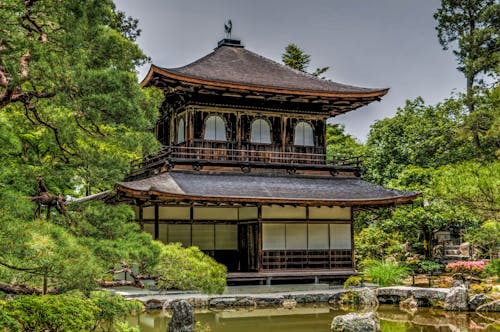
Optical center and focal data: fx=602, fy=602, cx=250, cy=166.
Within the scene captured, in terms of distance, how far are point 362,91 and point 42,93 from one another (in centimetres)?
1385

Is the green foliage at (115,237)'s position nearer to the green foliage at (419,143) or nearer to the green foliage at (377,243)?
the green foliage at (377,243)

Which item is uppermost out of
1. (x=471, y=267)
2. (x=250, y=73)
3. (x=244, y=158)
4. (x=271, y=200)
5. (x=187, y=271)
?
(x=250, y=73)

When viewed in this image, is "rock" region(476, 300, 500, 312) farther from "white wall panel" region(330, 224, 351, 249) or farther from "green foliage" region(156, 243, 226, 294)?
"green foliage" region(156, 243, 226, 294)

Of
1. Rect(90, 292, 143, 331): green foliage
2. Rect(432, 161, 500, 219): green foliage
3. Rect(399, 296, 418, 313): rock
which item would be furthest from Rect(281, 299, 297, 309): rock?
Rect(90, 292, 143, 331): green foliage

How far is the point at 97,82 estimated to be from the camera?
7523 millimetres

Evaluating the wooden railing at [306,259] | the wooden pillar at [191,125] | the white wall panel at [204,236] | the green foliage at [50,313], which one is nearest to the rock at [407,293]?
the wooden railing at [306,259]

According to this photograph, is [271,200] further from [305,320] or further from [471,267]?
[471,267]

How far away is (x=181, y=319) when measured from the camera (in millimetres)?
11555

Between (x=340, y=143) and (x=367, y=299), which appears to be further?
(x=340, y=143)

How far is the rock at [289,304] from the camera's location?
626 inches

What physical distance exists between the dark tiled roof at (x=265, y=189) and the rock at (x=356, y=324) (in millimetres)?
4796

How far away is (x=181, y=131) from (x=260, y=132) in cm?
255

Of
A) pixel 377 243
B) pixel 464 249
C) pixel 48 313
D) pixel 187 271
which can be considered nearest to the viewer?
pixel 48 313

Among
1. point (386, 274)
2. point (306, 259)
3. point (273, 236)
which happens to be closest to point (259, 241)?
point (273, 236)
